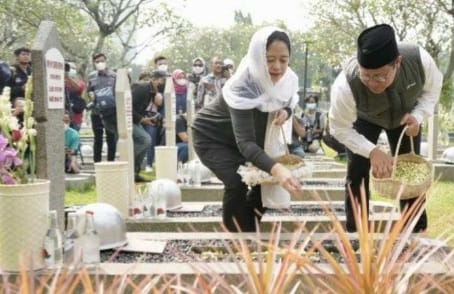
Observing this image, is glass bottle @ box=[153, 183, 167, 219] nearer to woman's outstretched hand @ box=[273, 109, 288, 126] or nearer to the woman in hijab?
the woman in hijab

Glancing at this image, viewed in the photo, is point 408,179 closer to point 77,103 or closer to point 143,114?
point 143,114

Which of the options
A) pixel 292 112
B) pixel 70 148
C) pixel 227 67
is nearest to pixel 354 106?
pixel 292 112

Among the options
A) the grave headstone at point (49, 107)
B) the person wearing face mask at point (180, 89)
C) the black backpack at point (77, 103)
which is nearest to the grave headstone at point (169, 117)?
the black backpack at point (77, 103)

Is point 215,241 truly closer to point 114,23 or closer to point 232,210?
point 232,210

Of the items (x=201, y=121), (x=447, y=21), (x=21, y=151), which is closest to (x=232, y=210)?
(x=201, y=121)

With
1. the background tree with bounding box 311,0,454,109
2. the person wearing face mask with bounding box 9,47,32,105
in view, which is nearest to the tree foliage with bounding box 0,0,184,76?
the background tree with bounding box 311,0,454,109

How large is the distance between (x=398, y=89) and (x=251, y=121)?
850 mm

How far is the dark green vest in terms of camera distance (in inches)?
152

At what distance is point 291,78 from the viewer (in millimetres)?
4426

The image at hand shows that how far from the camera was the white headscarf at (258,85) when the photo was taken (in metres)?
3.96

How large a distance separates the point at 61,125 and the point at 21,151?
59 centimetres

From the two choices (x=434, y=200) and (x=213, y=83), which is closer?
(x=434, y=200)

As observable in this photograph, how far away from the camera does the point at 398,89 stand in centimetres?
391

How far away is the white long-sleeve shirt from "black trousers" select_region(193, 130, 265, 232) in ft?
2.38
